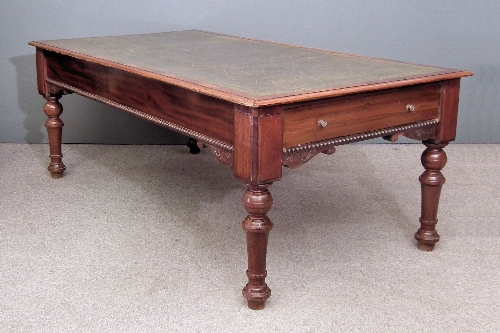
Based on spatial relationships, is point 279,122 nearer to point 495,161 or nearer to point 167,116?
point 167,116

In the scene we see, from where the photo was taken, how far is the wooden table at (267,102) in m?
2.15

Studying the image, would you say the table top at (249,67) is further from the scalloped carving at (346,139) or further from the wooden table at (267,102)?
the scalloped carving at (346,139)

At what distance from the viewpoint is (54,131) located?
12.1 ft

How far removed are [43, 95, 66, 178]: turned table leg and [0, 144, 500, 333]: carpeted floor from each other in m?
0.09

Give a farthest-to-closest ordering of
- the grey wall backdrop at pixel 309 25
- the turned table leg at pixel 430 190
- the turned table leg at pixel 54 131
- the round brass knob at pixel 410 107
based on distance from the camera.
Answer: the grey wall backdrop at pixel 309 25
the turned table leg at pixel 54 131
the turned table leg at pixel 430 190
the round brass knob at pixel 410 107

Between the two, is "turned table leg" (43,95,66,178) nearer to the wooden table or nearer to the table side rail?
the table side rail

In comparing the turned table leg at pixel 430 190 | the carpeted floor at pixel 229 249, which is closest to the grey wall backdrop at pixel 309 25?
the carpeted floor at pixel 229 249

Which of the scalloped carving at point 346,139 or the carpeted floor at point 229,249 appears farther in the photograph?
the carpeted floor at point 229,249

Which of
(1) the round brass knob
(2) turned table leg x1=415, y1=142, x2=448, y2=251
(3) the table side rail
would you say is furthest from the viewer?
(2) turned table leg x1=415, y1=142, x2=448, y2=251

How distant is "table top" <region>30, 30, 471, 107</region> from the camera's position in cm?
223

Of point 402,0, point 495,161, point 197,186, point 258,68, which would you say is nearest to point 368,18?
point 402,0

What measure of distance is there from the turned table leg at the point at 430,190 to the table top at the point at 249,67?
12.0 inches

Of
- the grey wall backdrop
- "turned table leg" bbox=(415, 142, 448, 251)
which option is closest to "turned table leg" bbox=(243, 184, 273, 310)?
"turned table leg" bbox=(415, 142, 448, 251)

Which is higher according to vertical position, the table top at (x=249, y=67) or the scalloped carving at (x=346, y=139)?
the table top at (x=249, y=67)
